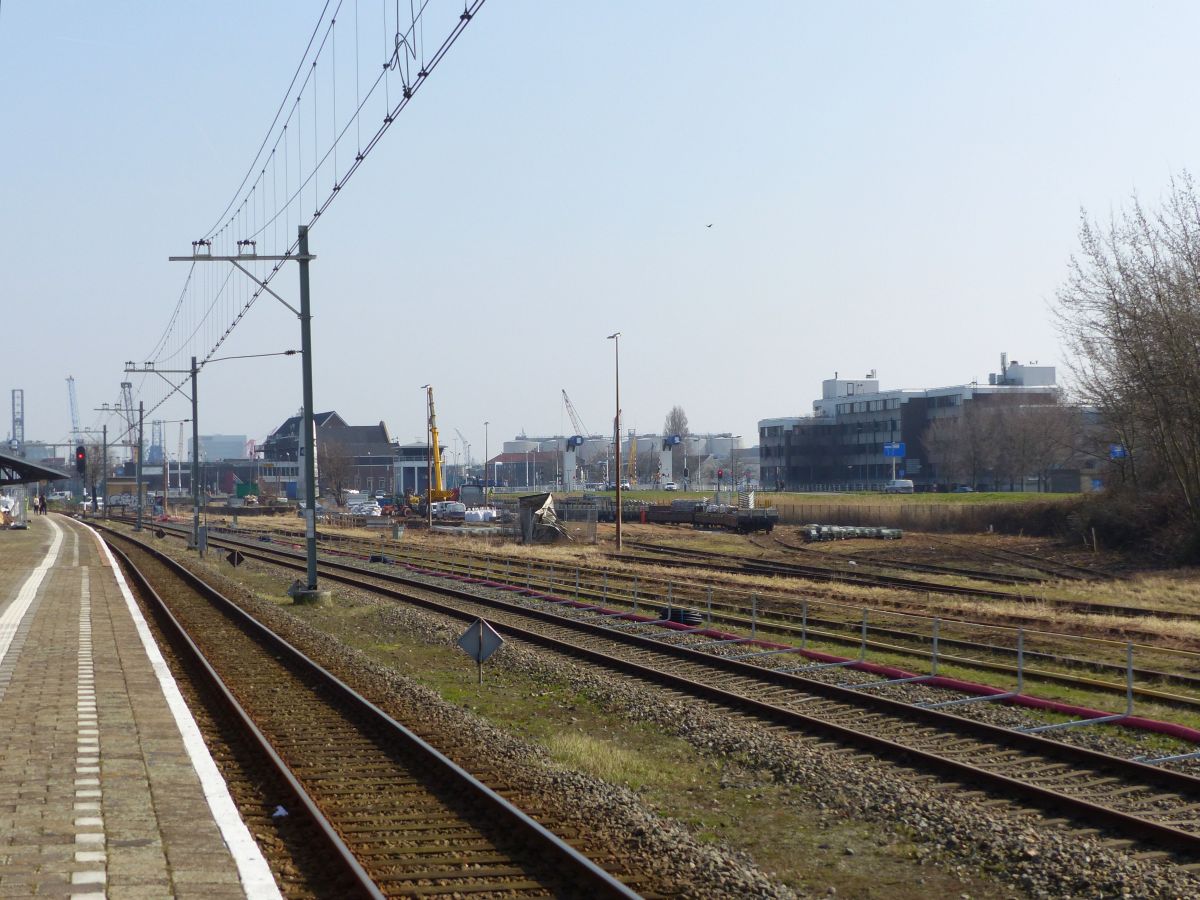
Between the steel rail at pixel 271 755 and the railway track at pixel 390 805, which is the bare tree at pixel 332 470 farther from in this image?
the railway track at pixel 390 805

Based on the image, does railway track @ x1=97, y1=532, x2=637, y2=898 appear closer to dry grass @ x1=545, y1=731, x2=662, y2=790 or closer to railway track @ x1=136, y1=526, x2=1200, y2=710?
dry grass @ x1=545, y1=731, x2=662, y2=790

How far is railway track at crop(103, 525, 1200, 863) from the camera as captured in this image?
10.8 m

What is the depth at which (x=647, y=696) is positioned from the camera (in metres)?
17.2

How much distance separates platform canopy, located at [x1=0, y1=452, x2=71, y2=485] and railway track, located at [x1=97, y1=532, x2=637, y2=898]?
46.5 m

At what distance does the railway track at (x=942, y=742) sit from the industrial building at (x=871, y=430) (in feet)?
367

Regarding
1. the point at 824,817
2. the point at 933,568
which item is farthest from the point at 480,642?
the point at 933,568

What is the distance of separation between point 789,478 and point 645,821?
15139cm

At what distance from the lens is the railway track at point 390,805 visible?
8852 mm

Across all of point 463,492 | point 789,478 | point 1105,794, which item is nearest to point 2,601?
point 1105,794

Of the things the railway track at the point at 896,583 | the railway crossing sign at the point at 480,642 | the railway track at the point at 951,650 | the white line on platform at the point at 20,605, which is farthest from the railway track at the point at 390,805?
the railway track at the point at 896,583

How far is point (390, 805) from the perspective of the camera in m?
11.1

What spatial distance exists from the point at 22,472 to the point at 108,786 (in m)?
60.9

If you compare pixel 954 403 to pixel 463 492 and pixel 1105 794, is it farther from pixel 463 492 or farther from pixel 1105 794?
pixel 1105 794

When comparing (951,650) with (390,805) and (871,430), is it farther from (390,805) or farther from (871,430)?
(871,430)
